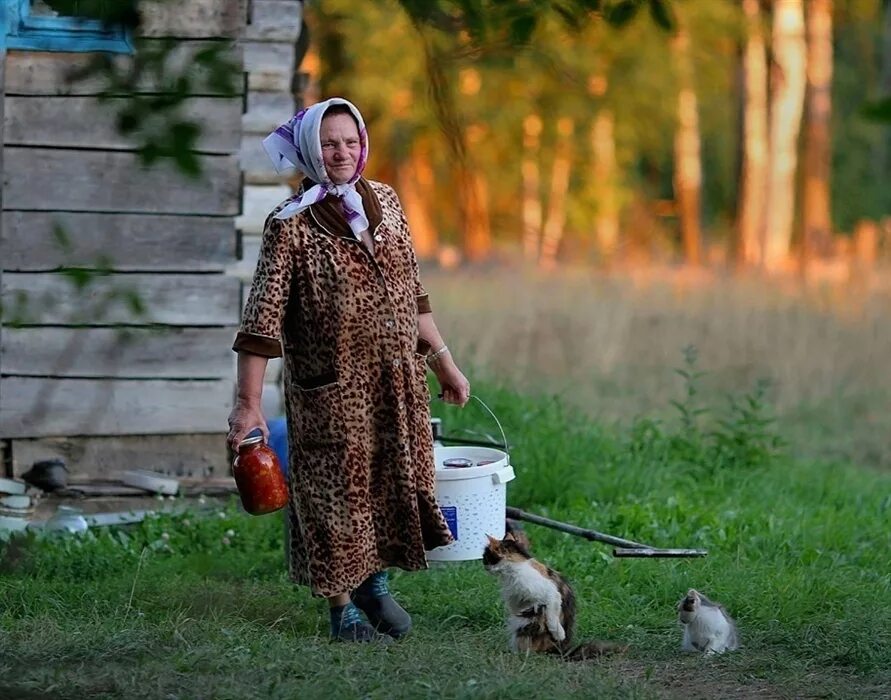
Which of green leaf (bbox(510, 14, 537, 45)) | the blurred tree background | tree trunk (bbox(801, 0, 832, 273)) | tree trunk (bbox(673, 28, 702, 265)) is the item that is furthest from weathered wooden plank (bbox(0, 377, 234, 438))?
tree trunk (bbox(673, 28, 702, 265))

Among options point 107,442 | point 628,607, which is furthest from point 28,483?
point 628,607

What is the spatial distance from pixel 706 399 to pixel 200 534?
258 inches

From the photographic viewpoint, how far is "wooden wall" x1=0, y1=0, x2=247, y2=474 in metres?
7.48

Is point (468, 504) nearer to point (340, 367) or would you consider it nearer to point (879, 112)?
point (340, 367)

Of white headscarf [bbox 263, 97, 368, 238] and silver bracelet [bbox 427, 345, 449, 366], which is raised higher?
white headscarf [bbox 263, 97, 368, 238]

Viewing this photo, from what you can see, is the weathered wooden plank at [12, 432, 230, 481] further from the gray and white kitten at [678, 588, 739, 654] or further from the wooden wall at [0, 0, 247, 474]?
the gray and white kitten at [678, 588, 739, 654]

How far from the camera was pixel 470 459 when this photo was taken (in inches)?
227

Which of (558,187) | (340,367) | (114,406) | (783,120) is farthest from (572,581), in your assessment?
(558,187)

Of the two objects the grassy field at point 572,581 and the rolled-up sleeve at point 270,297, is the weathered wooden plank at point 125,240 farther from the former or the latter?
the rolled-up sleeve at point 270,297

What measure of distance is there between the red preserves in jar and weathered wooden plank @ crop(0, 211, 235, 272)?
9.28 feet

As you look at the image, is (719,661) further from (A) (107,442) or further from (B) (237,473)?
(A) (107,442)

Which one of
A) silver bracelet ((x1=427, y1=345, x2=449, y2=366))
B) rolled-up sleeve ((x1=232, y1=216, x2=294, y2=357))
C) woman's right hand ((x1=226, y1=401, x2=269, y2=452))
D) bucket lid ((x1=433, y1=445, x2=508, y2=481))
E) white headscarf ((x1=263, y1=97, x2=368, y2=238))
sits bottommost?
bucket lid ((x1=433, y1=445, x2=508, y2=481))

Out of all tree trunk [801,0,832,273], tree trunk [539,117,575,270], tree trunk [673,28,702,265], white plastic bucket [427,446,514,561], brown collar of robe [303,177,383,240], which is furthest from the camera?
tree trunk [539,117,575,270]

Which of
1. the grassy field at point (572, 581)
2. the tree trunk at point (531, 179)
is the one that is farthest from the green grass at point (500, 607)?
the tree trunk at point (531, 179)
